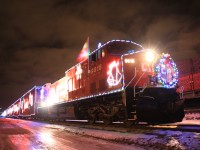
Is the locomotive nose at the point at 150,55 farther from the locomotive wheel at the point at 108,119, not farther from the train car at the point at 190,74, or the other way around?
the train car at the point at 190,74

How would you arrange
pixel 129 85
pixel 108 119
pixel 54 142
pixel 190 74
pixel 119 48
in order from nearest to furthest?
pixel 54 142, pixel 129 85, pixel 119 48, pixel 108 119, pixel 190 74

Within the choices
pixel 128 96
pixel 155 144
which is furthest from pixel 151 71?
pixel 155 144

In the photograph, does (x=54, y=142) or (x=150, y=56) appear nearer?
(x=54, y=142)

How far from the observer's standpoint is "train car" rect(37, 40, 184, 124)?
1164 cm

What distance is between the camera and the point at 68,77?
65.6ft

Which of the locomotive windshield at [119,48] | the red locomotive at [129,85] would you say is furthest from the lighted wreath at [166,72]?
the locomotive windshield at [119,48]

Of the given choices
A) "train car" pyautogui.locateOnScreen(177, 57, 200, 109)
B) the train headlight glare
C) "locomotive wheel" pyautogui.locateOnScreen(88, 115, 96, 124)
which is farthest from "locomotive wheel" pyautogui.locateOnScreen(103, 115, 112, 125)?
"train car" pyautogui.locateOnScreen(177, 57, 200, 109)

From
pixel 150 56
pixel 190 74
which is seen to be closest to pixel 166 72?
pixel 150 56

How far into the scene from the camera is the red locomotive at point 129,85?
1165 centimetres

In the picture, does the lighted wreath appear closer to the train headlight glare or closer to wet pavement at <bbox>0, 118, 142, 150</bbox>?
the train headlight glare

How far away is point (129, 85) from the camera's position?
40.2 feet

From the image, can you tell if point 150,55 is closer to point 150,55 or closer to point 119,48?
point 150,55

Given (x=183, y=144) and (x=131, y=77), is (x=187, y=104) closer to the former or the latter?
(x=131, y=77)

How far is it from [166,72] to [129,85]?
1800 millimetres
